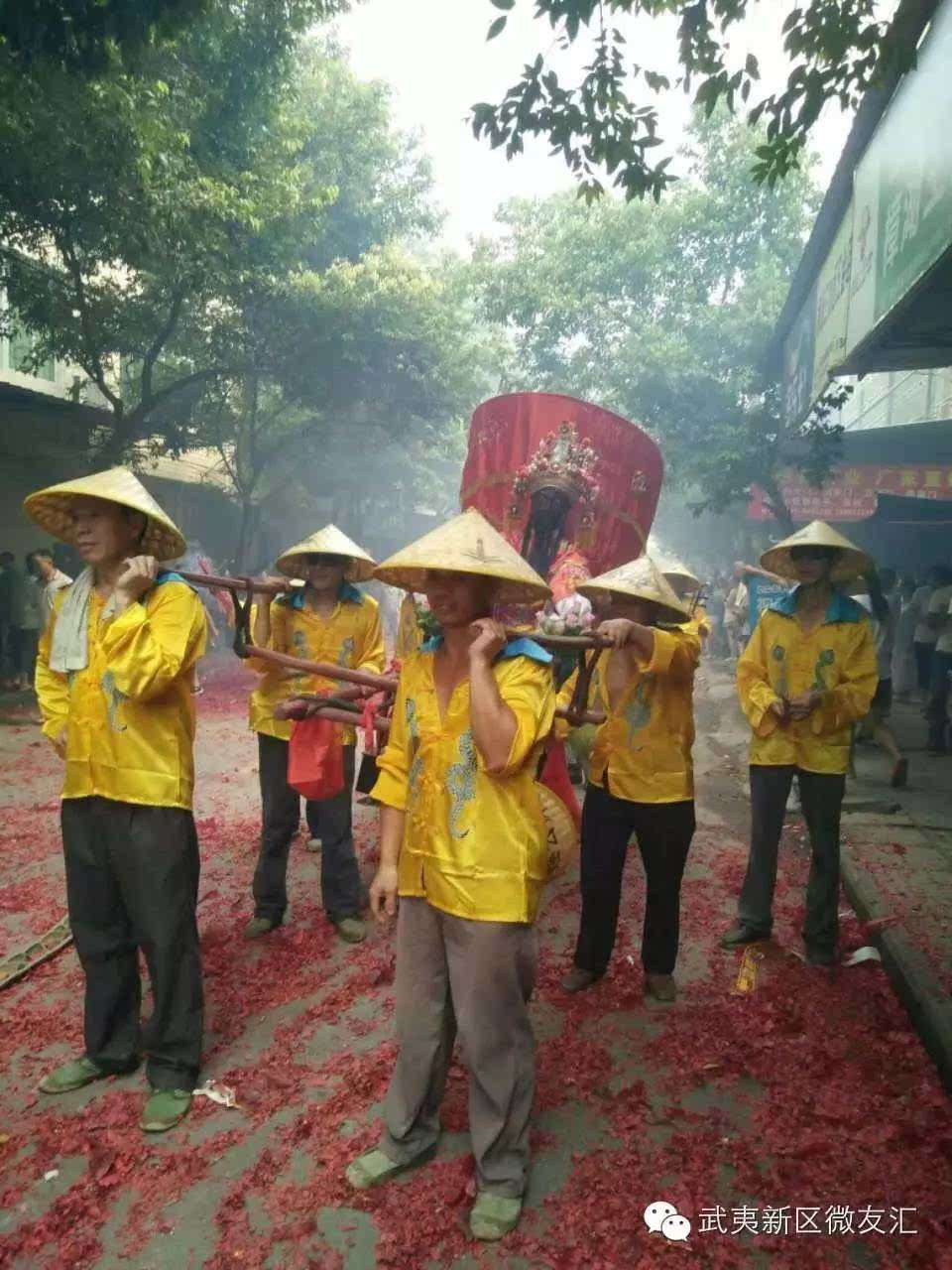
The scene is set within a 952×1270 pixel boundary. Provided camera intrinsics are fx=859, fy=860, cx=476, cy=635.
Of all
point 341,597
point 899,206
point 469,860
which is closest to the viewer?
point 469,860

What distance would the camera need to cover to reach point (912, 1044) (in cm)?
372

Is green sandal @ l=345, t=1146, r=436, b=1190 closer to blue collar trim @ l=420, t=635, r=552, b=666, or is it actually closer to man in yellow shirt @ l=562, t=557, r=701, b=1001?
man in yellow shirt @ l=562, t=557, r=701, b=1001

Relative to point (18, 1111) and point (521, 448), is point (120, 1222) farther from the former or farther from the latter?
point (521, 448)

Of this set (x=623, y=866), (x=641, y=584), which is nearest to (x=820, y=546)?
(x=641, y=584)

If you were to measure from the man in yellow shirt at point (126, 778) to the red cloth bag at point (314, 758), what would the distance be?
971mm

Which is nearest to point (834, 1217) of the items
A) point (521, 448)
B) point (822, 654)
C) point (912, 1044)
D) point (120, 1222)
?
point (912, 1044)

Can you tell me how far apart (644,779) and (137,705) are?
→ 7.21ft

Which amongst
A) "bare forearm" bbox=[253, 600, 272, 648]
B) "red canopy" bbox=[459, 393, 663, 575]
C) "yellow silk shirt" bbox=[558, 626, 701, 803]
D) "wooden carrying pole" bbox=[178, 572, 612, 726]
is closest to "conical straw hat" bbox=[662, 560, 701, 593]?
"red canopy" bbox=[459, 393, 663, 575]

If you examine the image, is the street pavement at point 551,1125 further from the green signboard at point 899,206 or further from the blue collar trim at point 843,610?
the green signboard at point 899,206

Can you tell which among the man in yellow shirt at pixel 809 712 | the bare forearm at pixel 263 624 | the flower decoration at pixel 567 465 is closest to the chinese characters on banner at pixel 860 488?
the flower decoration at pixel 567 465

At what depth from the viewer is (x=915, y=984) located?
159 inches

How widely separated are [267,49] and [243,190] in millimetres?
1711

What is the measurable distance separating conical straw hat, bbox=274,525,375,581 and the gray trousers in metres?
2.46

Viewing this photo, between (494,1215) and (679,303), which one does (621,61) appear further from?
(679,303)
